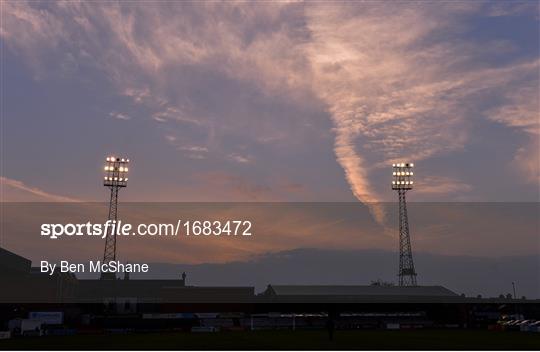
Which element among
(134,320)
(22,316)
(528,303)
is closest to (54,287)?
(22,316)

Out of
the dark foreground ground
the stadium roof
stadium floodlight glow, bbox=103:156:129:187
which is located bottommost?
the dark foreground ground

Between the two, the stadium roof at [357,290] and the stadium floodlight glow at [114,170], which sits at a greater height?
the stadium floodlight glow at [114,170]

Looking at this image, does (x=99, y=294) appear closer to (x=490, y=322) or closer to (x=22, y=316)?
(x=22, y=316)

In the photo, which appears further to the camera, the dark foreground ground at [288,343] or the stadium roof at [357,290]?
the stadium roof at [357,290]

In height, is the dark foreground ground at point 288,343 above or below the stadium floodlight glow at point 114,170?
below

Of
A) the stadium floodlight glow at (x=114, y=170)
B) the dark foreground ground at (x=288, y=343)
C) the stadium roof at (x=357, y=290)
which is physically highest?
the stadium floodlight glow at (x=114, y=170)

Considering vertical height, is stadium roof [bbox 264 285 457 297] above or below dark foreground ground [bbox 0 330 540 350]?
above

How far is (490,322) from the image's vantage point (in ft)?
298

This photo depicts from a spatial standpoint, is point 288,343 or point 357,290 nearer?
point 288,343

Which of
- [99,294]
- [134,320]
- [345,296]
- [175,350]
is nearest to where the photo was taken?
[175,350]

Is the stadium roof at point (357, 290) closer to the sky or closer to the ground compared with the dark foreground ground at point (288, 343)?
closer to the sky

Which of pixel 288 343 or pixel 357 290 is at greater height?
pixel 357 290

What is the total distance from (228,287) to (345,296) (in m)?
21.9

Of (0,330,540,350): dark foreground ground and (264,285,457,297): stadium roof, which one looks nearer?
(0,330,540,350): dark foreground ground
